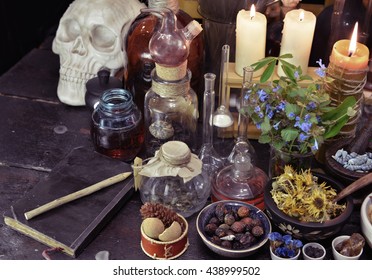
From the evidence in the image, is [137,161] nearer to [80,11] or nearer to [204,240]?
[204,240]

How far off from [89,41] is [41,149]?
258 millimetres

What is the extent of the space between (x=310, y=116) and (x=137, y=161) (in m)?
0.31

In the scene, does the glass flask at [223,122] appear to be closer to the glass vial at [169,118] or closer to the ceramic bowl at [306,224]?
the glass vial at [169,118]

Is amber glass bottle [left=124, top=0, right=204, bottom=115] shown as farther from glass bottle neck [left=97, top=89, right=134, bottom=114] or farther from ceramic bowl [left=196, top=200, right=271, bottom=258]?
ceramic bowl [left=196, top=200, right=271, bottom=258]

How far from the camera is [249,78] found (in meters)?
1.03

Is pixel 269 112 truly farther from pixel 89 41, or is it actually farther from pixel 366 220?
pixel 89 41

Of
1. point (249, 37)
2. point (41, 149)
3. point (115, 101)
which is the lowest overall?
point (41, 149)

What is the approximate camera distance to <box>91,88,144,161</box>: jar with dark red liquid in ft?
3.68

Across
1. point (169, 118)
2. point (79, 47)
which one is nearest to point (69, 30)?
point (79, 47)

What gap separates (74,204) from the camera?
1.04m

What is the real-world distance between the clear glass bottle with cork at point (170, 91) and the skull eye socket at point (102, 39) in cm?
21

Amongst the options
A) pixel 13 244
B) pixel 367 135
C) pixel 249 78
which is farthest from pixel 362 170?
pixel 13 244
